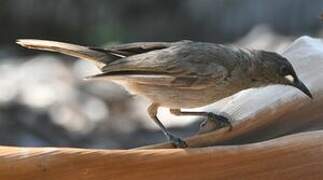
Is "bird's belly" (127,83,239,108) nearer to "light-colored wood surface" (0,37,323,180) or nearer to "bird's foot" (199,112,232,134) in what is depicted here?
"bird's foot" (199,112,232,134)

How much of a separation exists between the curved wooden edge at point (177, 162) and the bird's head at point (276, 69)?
53 cm

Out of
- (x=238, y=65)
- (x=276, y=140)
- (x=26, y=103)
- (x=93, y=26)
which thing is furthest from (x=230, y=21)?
(x=276, y=140)

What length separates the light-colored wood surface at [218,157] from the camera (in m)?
1.59

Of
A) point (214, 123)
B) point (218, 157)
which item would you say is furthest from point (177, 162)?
point (214, 123)

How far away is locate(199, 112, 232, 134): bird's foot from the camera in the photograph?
1.93m

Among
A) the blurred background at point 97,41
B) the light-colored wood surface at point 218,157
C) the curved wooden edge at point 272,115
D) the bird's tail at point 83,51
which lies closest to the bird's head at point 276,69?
the curved wooden edge at point 272,115

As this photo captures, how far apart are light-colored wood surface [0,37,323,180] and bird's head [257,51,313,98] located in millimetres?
335

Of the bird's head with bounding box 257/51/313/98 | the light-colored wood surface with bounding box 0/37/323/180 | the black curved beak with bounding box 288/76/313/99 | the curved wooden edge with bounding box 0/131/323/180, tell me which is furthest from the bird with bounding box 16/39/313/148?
the curved wooden edge with bounding box 0/131/323/180

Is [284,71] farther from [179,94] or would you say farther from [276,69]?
[179,94]

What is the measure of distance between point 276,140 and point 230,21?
5.01 m

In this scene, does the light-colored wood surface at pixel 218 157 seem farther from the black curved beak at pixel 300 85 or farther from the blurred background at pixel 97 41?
the blurred background at pixel 97 41

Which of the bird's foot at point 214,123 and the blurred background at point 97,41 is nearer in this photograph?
the bird's foot at point 214,123

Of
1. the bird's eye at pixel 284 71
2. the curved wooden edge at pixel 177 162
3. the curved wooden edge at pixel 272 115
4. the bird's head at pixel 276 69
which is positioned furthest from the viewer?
the bird's eye at pixel 284 71

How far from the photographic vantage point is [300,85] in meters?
2.11
